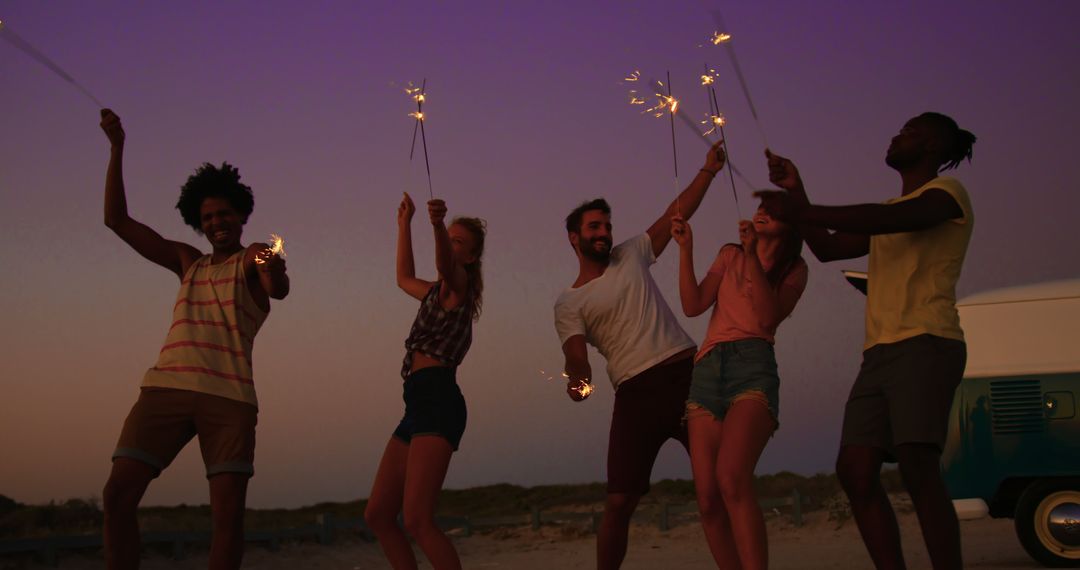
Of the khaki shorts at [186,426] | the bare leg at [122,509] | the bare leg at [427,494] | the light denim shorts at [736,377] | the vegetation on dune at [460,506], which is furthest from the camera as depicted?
the vegetation on dune at [460,506]

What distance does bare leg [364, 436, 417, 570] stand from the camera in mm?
6406

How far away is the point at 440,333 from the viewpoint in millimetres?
6547

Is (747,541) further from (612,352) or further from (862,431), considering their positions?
(612,352)

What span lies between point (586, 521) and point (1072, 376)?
1548cm

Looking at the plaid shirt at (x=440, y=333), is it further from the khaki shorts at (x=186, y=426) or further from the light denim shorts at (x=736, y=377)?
the light denim shorts at (x=736, y=377)

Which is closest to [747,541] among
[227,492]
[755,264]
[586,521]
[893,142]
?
[755,264]

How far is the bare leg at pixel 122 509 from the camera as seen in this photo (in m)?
5.58

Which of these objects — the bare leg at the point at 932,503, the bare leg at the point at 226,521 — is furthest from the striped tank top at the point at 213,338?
the bare leg at the point at 932,503

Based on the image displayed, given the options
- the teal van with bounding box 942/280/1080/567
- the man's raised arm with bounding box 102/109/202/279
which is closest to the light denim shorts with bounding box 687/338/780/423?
the man's raised arm with bounding box 102/109/202/279

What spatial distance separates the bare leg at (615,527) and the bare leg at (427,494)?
37.1 inches

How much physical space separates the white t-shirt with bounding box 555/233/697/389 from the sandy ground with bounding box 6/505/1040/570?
17.3ft

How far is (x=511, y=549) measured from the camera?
835 inches

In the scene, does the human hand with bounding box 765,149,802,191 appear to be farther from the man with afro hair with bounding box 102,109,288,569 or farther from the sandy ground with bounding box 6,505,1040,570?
the sandy ground with bounding box 6,505,1040,570

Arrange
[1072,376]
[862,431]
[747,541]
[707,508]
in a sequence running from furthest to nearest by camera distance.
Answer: [1072,376], [707,508], [747,541], [862,431]
